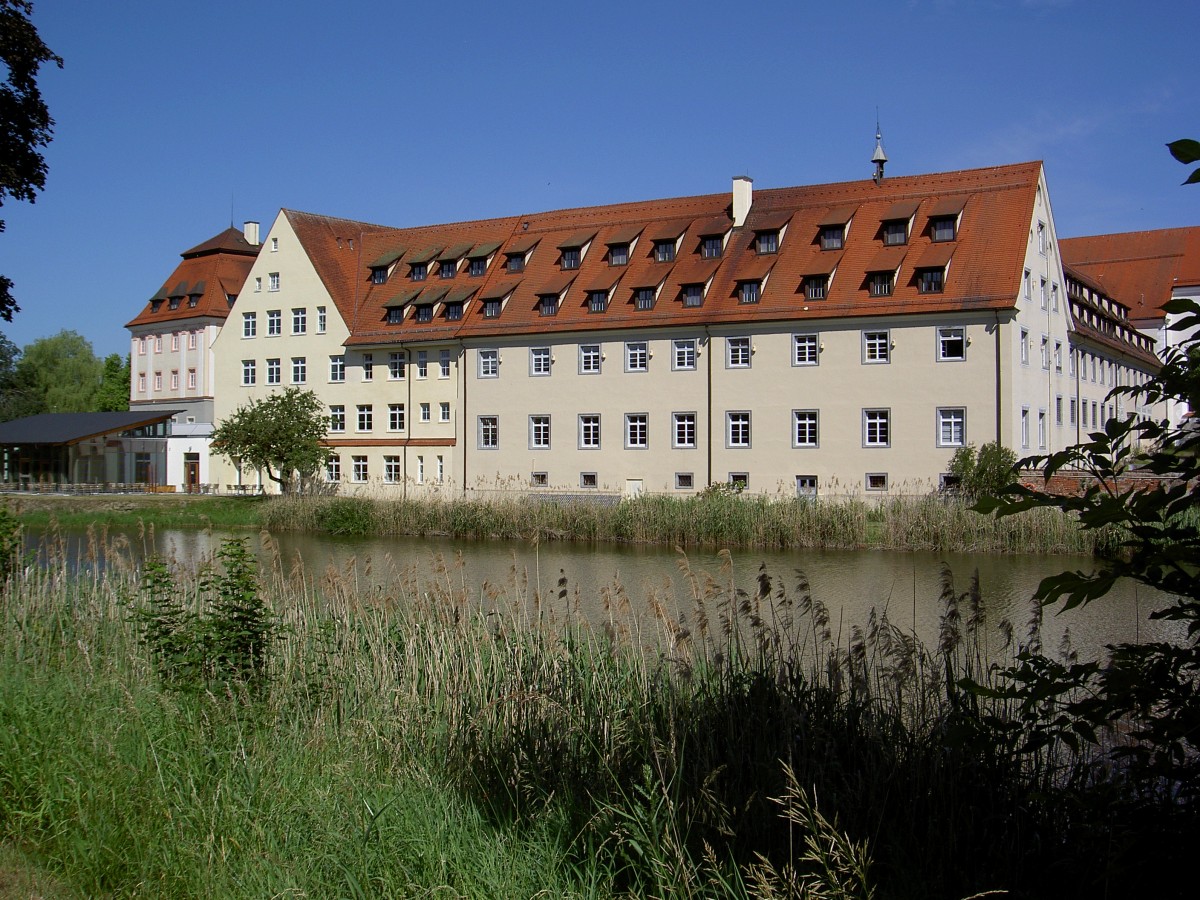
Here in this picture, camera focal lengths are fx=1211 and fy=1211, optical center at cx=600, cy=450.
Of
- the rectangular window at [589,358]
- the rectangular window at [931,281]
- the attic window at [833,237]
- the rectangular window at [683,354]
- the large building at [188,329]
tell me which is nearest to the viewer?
the rectangular window at [931,281]

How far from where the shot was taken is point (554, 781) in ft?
19.2

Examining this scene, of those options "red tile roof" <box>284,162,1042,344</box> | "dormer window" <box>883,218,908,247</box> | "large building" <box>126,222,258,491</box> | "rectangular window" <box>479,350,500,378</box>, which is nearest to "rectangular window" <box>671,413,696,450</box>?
"red tile roof" <box>284,162,1042,344</box>

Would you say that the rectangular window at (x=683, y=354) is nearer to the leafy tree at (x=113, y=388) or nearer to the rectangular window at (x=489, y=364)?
the rectangular window at (x=489, y=364)

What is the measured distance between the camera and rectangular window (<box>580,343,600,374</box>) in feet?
137

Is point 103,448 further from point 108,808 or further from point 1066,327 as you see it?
point 108,808

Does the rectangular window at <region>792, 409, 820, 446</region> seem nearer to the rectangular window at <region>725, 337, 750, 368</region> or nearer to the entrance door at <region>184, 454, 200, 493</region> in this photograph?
the rectangular window at <region>725, 337, 750, 368</region>

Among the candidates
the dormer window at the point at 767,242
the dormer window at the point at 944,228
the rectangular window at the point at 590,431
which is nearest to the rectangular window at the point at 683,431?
the rectangular window at the point at 590,431

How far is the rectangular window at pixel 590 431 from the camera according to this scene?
1634 inches

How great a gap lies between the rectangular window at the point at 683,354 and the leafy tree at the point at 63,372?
2244 inches

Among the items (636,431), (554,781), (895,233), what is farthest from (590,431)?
(554,781)

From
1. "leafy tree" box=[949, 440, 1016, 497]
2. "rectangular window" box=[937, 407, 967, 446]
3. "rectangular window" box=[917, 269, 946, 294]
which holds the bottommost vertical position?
"leafy tree" box=[949, 440, 1016, 497]

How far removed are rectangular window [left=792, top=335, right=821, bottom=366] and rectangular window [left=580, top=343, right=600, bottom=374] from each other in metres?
7.09

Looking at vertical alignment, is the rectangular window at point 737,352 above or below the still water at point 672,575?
above

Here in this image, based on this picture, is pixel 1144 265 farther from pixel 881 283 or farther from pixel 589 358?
pixel 589 358
